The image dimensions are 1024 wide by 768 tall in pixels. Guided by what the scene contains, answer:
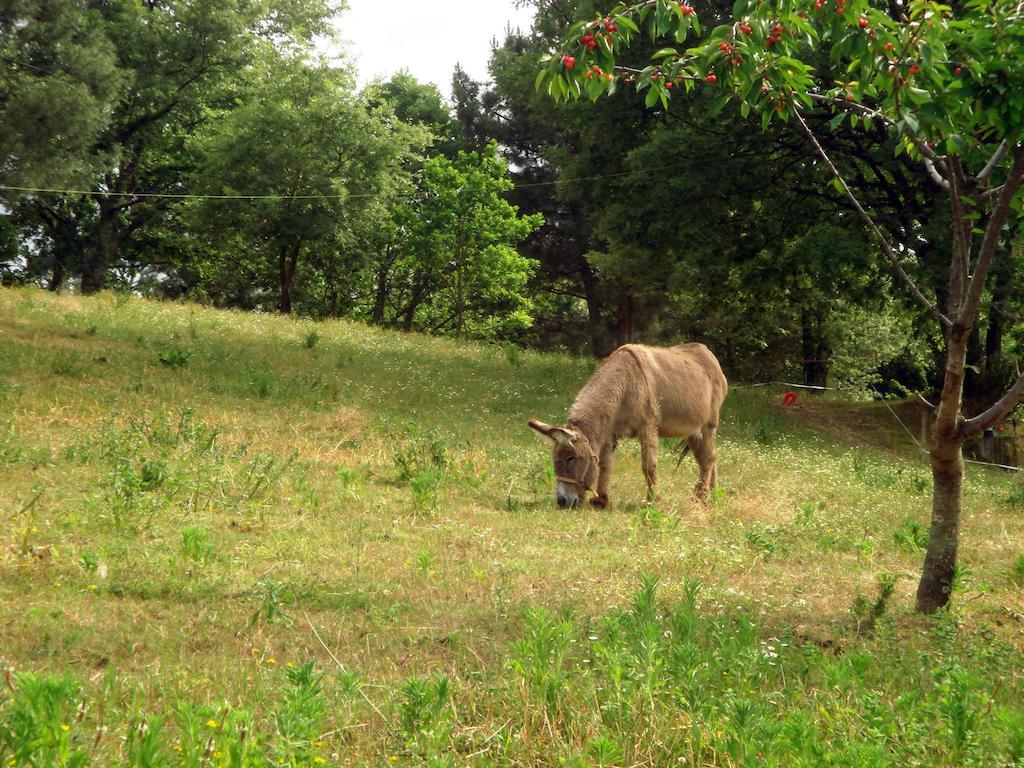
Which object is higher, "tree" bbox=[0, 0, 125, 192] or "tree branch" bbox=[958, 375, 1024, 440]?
"tree" bbox=[0, 0, 125, 192]

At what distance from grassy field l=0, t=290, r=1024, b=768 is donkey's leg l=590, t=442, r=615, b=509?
0.47m

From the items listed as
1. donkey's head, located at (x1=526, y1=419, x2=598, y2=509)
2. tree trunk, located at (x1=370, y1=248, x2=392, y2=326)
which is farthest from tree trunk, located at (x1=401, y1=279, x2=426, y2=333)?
donkey's head, located at (x1=526, y1=419, x2=598, y2=509)

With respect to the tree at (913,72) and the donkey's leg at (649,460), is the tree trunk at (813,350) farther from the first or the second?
the tree at (913,72)

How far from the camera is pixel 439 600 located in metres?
7.03

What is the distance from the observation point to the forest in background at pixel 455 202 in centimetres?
2067

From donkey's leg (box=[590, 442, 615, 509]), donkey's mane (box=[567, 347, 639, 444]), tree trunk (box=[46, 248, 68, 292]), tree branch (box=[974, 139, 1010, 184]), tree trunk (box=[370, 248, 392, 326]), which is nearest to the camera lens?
tree branch (box=[974, 139, 1010, 184])

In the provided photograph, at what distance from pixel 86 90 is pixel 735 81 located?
707 inches

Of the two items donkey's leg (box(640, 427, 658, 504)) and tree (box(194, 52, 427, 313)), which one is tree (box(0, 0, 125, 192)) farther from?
donkey's leg (box(640, 427, 658, 504))

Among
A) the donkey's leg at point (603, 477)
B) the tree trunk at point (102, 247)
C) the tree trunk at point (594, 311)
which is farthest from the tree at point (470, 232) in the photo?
the donkey's leg at point (603, 477)

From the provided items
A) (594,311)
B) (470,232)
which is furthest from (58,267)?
(594,311)

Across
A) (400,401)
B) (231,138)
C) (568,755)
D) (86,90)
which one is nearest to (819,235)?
(400,401)

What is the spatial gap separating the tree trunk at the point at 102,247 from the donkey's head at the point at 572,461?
30.2m

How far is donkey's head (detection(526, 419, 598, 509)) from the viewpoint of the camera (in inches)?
446

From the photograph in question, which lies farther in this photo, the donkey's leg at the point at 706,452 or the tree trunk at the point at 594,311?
the tree trunk at the point at 594,311
